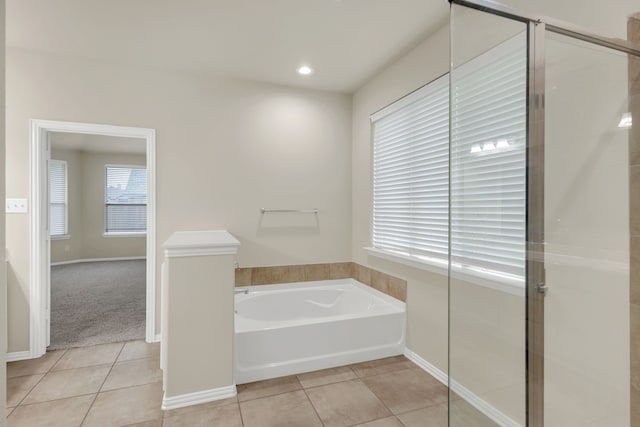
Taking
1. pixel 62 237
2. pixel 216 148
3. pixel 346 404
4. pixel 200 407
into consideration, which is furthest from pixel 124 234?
pixel 346 404

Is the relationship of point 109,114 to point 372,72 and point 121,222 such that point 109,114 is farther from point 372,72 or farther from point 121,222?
point 121,222

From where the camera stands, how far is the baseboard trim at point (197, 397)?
194 cm

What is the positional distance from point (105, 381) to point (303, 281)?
72.1 inches

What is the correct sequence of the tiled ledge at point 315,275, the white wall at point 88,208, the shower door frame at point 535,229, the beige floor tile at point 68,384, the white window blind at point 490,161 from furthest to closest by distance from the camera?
the white wall at point 88,208
the tiled ledge at point 315,275
the beige floor tile at point 68,384
the white window blind at point 490,161
the shower door frame at point 535,229

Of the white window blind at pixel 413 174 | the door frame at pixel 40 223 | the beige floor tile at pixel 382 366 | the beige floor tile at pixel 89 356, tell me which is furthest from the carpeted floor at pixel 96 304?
the white window blind at pixel 413 174

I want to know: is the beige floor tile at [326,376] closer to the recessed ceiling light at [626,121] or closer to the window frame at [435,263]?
the window frame at [435,263]

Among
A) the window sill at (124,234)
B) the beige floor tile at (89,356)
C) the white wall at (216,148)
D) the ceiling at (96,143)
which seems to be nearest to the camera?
the beige floor tile at (89,356)

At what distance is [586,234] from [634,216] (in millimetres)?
179

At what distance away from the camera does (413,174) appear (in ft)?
8.59

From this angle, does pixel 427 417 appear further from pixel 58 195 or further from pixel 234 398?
pixel 58 195

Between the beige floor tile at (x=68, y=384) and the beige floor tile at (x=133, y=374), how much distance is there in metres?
0.06

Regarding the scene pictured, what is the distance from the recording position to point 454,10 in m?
1.46

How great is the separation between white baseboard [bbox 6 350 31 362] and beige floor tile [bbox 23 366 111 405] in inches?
18.1

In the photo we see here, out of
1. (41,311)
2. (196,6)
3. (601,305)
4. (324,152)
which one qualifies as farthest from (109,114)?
(601,305)
